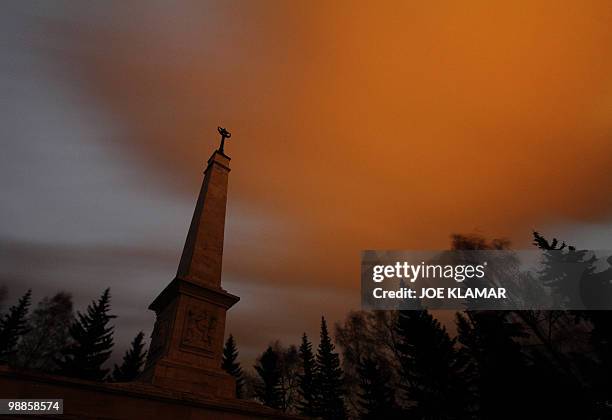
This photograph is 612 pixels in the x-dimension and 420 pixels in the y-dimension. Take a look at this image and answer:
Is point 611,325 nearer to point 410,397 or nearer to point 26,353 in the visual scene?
point 410,397

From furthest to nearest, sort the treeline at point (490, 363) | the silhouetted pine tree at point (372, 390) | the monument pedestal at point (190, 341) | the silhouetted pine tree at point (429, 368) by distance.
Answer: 1. the silhouetted pine tree at point (372, 390)
2. the silhouetted pine tree at point (429, 368)
3. the treeline at point (490, 363)
4. the monument pedestal at point (190, 341)

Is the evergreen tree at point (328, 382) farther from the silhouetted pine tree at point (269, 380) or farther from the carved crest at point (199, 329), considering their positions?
the carved crest at point (199, 329)

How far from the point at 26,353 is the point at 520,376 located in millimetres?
31373

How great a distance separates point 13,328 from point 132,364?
9.67 meters

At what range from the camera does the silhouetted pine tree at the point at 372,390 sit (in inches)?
959

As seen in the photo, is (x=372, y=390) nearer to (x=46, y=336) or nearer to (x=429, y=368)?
(x=429, y=368)

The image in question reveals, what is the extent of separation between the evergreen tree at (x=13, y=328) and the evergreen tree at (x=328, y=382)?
24.8 metres

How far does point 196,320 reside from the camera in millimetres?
9414

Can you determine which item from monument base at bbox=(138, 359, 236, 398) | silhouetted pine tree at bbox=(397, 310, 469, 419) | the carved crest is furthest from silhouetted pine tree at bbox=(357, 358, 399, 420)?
the carved crest

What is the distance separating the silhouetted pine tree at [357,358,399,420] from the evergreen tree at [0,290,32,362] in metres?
25.2

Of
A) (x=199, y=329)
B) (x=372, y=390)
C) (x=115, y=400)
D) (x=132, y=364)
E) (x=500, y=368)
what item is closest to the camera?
(x=115, y=400)

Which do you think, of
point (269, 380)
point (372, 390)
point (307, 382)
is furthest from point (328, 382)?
point (372, 390)

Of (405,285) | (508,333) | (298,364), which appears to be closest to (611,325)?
(508,333)

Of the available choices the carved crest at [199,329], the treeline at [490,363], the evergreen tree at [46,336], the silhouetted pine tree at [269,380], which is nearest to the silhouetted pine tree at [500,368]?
the treeline at [490,363]
